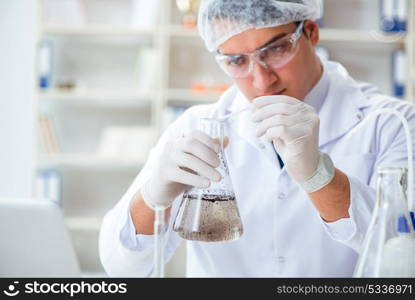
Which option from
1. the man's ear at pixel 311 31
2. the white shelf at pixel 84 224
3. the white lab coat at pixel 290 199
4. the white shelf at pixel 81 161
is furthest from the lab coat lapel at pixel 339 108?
the white shelf at pixel 84 224

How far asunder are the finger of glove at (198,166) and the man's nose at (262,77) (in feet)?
1.23

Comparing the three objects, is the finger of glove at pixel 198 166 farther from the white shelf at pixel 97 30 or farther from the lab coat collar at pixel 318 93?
the white shelf at pixel 97 30

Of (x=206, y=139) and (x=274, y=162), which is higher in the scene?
(x=206, y=139)

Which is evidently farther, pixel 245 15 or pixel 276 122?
pixel 245 15

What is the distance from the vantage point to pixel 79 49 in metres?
3.67

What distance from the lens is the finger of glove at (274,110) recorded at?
100 cm

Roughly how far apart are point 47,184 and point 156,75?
89 cm

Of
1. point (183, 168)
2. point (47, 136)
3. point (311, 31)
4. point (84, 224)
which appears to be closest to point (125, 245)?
point (183, 168)

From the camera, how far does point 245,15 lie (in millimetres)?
1276

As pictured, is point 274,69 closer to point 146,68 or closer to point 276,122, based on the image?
point 276,122

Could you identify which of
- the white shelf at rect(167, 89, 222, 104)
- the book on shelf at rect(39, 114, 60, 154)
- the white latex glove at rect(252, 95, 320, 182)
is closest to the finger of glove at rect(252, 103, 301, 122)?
the white latex glove at rect(252, 95, 320, 182)

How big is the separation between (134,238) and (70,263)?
0.24m

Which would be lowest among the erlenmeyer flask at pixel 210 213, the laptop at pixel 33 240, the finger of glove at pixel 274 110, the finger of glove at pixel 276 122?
the laptop at pixel 33 240

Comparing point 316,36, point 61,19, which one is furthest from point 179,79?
point 316,36
